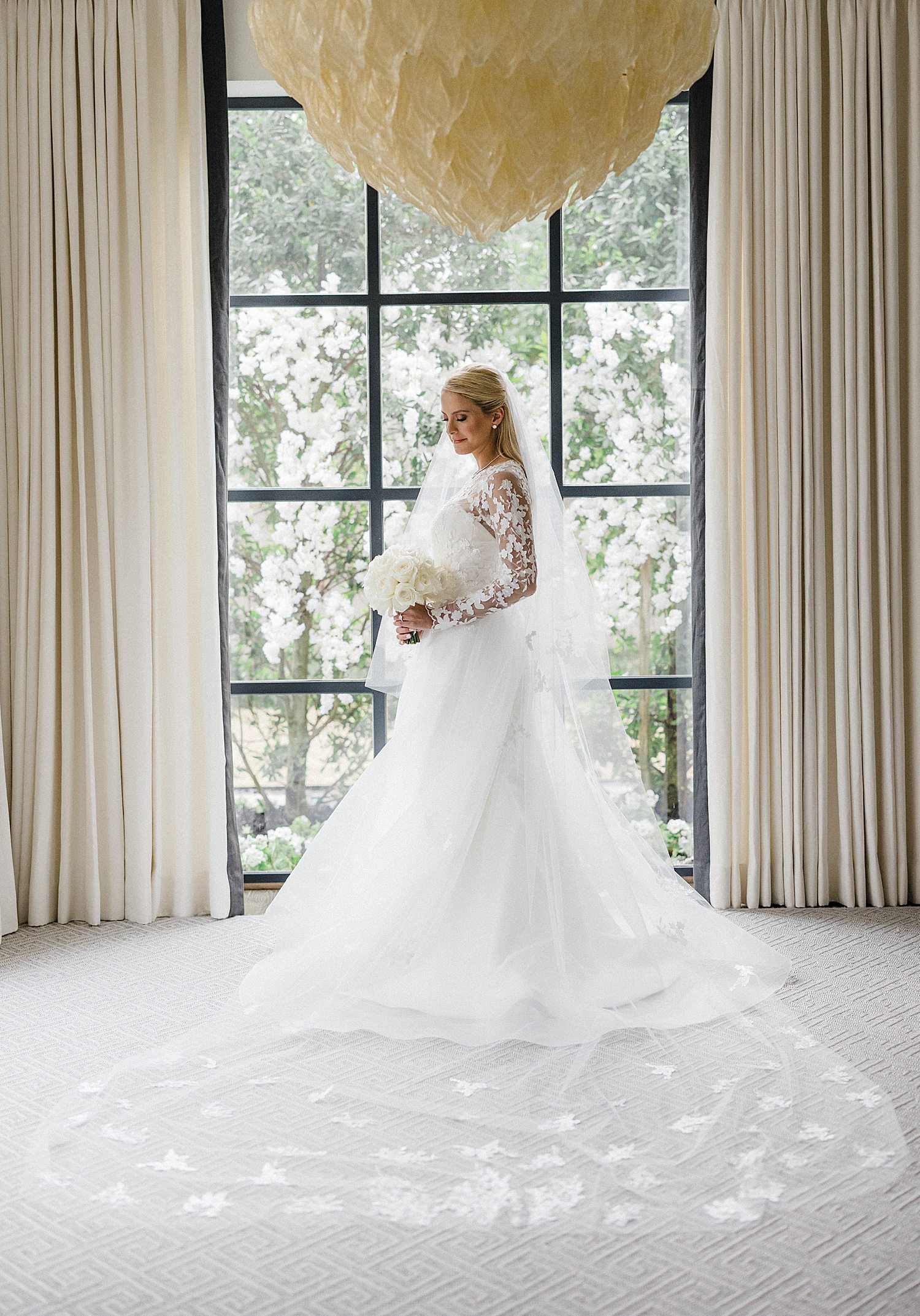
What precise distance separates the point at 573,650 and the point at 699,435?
110cm

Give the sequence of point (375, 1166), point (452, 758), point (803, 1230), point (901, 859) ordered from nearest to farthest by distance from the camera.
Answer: point (803, 1230) < point (375, 1166) < point (452, 758) < point (901, 859)

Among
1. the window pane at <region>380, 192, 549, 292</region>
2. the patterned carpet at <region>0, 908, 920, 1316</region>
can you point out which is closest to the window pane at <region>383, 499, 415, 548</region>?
the window pane at <region>380, 192, 549, 292</region>

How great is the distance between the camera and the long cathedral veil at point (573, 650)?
3135mm

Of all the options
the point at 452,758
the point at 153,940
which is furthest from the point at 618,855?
the point at 153,940

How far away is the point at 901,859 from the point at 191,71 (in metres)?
3.52

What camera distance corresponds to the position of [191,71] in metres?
3.65

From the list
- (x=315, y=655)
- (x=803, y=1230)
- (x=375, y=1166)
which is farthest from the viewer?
(x=315, y=655)

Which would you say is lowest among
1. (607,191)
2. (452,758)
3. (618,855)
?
(618,855)

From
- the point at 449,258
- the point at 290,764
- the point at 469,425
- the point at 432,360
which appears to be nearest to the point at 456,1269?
the point at 469,425

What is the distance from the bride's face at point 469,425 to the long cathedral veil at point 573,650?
79 millimetres

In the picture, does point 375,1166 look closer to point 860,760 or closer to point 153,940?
point 153,940

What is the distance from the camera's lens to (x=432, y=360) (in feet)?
13.4

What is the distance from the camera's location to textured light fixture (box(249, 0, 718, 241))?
162 centimetres

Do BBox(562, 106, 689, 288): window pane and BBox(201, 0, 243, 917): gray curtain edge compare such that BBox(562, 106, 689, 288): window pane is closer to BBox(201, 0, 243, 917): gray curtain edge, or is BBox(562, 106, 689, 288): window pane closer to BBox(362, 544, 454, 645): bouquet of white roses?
BBox(201, 0, 243, 917): gray curtain edge
